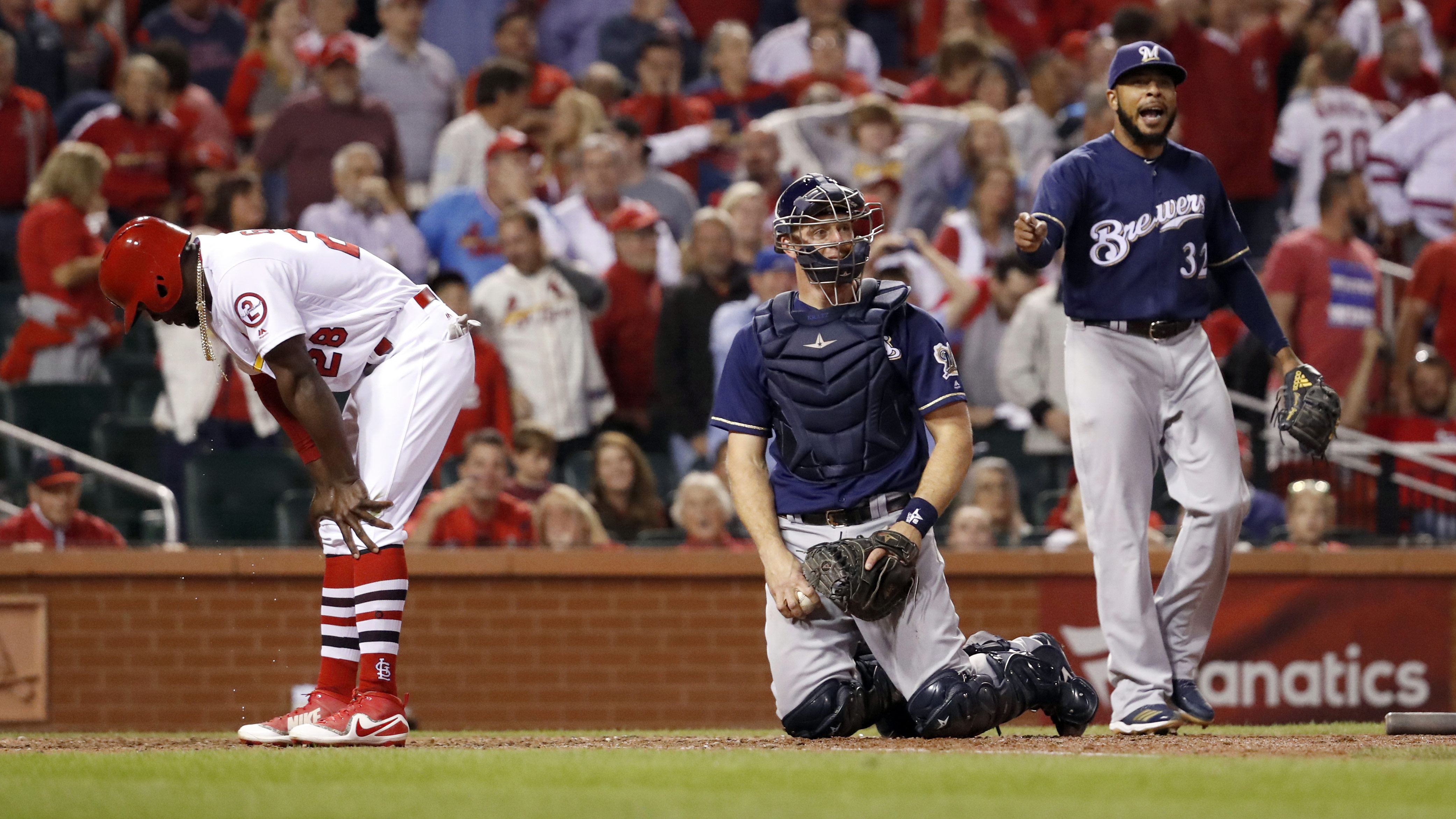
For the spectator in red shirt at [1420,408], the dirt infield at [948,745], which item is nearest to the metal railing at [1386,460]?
the spectator in red shirt at [1420,408]

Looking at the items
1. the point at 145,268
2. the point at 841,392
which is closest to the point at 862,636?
the point at 841,392

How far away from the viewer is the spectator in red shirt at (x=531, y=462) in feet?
32.6

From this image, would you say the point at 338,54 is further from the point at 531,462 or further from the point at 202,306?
the point at 202,306

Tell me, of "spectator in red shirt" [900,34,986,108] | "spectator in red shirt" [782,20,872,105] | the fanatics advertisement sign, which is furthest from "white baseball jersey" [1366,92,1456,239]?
the fanatics advertisement sign

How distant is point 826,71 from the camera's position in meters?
13.8

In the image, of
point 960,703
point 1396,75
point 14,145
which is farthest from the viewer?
point 1396,75

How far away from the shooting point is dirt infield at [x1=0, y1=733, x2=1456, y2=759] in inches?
223

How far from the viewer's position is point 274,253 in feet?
19.7

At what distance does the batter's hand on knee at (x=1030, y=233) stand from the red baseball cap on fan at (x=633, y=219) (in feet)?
17.7

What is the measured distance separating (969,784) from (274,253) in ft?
9.12

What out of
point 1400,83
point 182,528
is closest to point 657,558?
point 182,528

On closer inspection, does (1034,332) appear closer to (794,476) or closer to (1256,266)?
(1256,266)

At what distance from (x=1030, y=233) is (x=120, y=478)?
5554 millimetres

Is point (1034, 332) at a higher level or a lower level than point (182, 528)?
higher
